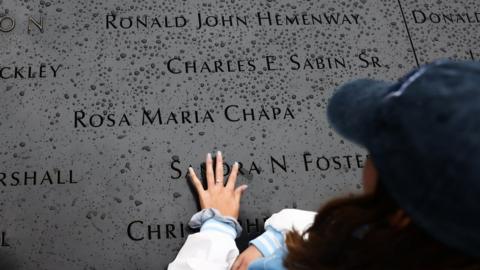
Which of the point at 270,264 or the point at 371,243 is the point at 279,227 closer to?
the point at 270,264

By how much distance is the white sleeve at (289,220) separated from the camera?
168 centimetres

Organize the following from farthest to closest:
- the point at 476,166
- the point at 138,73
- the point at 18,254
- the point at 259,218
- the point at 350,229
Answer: the point at 138,73
the point at 259,218
the point at 18,254
the point at 350,229
the point at 476,166

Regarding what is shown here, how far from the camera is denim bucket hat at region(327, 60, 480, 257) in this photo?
793 mm

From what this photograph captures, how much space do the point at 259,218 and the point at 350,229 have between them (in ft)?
2.98

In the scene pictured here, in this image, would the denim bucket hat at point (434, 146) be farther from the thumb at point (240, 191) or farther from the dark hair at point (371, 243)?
the thumb at point (240, 191)

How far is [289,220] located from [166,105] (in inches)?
23.3

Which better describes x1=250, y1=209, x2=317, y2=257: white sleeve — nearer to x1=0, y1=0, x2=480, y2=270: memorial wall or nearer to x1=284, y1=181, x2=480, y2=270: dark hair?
x1=0, y1=0, x2=480, y2=270: memorial wall

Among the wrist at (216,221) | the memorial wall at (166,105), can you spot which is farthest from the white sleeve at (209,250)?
the memorial wall at (166,105)

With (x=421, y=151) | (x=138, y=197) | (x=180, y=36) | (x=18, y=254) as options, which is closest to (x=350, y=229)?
(x=421, y=151)

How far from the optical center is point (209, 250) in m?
1.63

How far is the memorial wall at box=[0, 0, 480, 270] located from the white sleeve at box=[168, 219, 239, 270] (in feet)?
0.38

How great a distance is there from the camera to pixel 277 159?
1939 mm

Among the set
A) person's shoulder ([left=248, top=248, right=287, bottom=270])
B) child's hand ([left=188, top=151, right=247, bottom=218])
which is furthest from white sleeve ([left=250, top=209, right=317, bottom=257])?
person's shoulder ([left=248, top=248, right=287, bottom=270])

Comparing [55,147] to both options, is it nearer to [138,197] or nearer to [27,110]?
[27,110]
